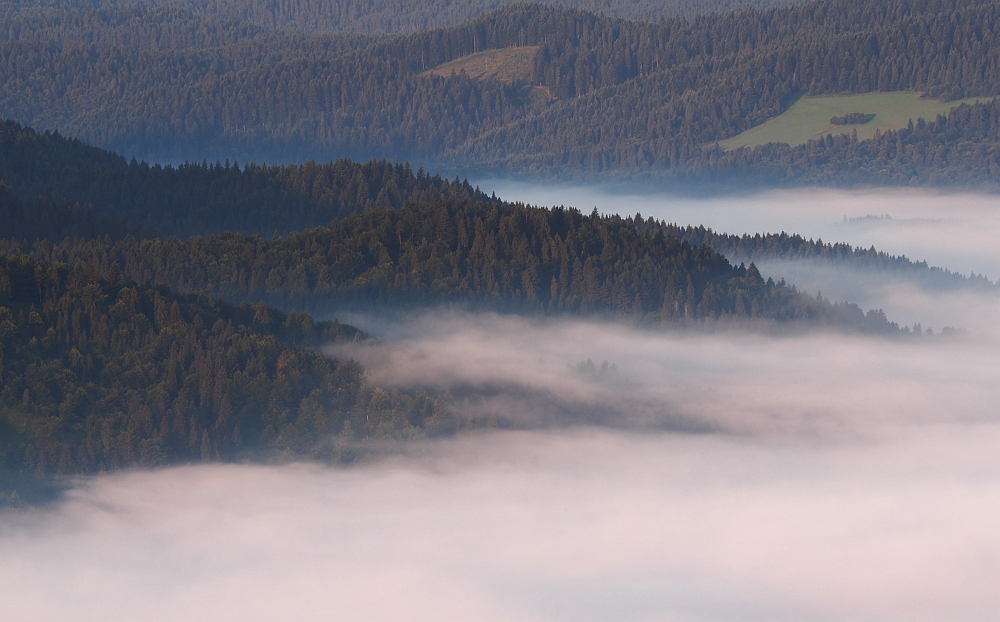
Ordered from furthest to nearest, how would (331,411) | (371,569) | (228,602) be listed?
1. (331,411)
2. (371,569)
3. (228,602)

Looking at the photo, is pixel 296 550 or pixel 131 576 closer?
pixel 131 576

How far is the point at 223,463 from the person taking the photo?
182m

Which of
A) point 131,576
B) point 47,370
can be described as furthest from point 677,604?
point 47,370

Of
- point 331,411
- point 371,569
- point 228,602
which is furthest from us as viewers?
point 331,411

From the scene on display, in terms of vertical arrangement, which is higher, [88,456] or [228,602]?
[88,456]

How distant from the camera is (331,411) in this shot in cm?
19250

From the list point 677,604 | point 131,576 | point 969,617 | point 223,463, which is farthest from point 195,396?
point 969,617

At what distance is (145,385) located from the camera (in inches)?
6988

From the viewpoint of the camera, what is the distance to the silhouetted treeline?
554 feet

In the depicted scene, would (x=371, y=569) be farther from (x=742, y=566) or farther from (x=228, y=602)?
(x=742, y=566)

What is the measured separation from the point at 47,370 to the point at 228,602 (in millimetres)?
25056

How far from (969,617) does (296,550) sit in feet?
195

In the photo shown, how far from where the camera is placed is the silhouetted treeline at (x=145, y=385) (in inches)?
6644

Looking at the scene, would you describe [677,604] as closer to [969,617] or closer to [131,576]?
[969,617]
